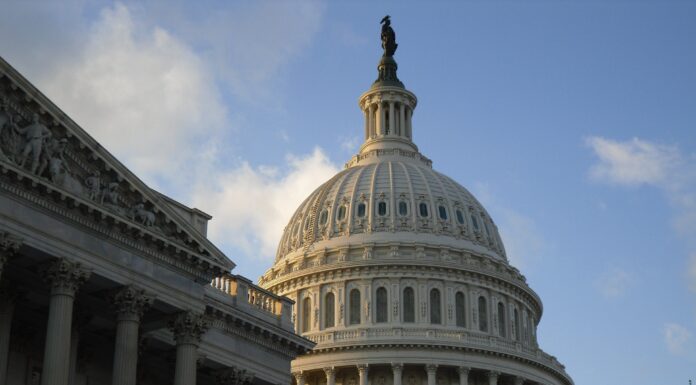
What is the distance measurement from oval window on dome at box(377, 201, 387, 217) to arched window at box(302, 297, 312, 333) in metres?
11.8

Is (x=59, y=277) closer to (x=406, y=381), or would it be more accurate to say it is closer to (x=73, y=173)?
(x=73, y=173)

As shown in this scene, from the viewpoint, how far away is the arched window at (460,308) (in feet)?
402

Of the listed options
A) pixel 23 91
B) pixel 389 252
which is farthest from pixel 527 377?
pixel 23 91

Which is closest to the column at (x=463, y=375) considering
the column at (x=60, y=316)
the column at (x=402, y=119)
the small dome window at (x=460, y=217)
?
the small dome window at (x=460, y=217)

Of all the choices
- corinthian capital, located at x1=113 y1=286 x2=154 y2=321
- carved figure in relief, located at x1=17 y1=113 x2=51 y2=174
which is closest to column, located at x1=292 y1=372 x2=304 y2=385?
corinthian capital, located at x1=113 y1=286 x2=154 y2=321

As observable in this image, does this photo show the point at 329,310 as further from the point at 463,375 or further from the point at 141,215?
the point at 141,215

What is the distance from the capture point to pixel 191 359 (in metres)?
49.4

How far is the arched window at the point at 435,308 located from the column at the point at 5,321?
7808 cm

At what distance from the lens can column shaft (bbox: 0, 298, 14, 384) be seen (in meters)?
45.8

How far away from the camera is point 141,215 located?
47.9 m

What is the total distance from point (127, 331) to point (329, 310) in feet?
255

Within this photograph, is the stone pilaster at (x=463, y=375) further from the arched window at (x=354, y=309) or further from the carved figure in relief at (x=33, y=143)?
the carved figure in relief at (x=33, y=143)

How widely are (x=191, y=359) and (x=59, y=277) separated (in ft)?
24.2

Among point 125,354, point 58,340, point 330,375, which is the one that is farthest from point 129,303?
point 330,375
